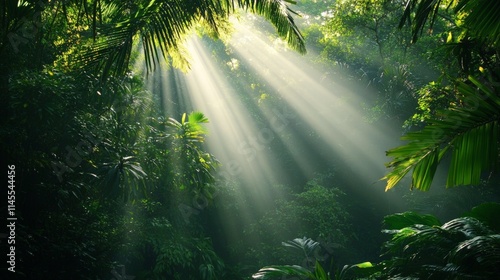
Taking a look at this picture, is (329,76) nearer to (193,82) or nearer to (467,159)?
(193,82)

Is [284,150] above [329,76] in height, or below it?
below

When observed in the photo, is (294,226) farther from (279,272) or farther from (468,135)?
(468,135)

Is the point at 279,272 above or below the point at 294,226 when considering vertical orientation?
above

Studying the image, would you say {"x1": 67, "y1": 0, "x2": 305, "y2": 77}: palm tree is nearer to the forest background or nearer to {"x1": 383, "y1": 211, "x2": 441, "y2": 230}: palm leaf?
the forest background

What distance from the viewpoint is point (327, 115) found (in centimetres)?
1600

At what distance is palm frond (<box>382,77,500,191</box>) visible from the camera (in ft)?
5.89

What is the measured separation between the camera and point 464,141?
187 centimetres

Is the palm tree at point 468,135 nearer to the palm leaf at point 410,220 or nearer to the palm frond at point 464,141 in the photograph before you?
the palm frond at point 464,141

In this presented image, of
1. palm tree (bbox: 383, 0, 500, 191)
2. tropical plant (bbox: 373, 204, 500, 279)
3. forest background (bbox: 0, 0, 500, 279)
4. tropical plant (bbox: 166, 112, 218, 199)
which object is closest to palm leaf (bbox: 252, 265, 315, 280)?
forest background (bbox: 0, 0, 500, 279)

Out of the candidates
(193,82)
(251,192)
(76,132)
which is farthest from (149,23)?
(193,82)

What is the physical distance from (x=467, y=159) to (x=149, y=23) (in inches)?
91.1

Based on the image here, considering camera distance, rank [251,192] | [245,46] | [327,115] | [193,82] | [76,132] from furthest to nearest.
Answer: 1. [245,46]
2. [327,115]
3. [193,82]
4. [251,192]
5. [76,132]

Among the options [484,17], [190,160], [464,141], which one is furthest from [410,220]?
[190,160]

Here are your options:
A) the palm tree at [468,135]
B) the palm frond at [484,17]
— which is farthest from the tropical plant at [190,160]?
the palm frond at [484,17]
